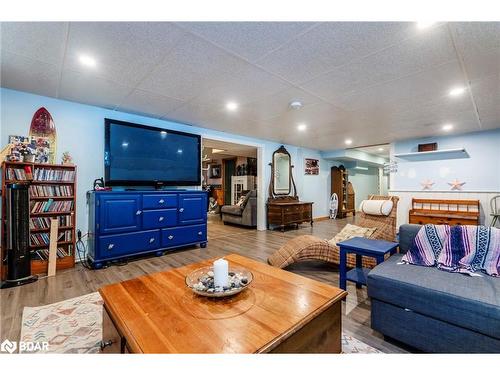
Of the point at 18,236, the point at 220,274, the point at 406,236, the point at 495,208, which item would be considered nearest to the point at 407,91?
the point at 406,236

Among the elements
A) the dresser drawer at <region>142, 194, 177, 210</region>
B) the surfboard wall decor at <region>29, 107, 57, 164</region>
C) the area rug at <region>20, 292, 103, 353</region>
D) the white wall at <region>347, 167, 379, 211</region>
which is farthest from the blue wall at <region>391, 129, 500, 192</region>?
the surfboard wall decor at <region>29, 107, 57, 164</region>

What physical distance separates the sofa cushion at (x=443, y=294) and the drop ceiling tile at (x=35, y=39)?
2849 millimetres

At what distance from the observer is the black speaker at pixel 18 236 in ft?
7.65

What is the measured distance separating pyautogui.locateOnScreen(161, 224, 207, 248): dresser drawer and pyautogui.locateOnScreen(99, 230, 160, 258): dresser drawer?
0.40 ft

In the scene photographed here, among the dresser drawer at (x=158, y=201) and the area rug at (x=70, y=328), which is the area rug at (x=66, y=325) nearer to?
the area rug at (x=70, y=328)

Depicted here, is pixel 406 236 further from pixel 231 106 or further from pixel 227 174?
pixel 227 174

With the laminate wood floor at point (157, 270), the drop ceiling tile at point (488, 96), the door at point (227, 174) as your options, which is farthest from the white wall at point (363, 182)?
the laminate wood floor at point (157, 270)

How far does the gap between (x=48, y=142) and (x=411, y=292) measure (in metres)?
4.01

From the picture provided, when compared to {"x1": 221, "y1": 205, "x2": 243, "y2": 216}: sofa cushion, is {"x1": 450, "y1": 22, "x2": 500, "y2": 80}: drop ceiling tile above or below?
above

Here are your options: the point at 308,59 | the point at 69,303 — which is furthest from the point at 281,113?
the point at 69,303

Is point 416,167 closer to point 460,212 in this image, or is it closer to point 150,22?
point 460,212

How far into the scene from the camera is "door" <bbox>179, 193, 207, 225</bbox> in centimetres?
361

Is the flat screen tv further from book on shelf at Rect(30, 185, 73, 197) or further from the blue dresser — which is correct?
book on shelf at Rect(30, 185, 73, 197)

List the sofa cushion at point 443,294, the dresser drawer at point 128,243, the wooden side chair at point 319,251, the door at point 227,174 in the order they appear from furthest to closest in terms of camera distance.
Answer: the door at point 227,174, the dresser drawer at point 128,243, the wooden side chair at point 319,251, the sofa cushion at point 443,294
